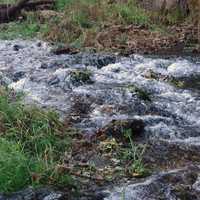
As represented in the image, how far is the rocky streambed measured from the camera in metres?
6.76

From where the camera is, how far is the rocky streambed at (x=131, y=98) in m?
6.76

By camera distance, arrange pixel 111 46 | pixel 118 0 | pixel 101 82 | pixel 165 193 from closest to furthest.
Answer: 1. pixel 165 193
2. pixel 101 82
3. pixel 111 46
4. pixel 118 0

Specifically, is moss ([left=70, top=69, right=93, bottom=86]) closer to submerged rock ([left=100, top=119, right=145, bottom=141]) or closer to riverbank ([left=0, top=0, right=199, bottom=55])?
riverbank ([left=0, top=0, right=199, bottom=55])

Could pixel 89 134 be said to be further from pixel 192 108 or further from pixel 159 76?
pixel 159 76

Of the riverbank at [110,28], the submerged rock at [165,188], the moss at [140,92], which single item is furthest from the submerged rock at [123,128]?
the riverbank at [110,28]

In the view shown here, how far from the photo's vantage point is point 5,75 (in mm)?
11641

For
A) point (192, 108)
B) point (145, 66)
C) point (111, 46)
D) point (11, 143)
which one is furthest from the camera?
point (111, 46)

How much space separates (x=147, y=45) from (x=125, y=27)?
4.45 ft

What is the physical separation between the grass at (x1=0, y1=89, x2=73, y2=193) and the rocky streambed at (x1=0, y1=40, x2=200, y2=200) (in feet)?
1.78

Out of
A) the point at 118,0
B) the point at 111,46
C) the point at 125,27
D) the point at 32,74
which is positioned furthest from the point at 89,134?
the point at 118,0

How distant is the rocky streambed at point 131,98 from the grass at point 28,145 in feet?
1.78

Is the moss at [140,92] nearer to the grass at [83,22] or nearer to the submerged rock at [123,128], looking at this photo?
the submerged rock at [123,128]

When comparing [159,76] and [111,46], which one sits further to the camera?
[111,46]

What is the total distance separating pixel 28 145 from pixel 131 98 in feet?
9.27
